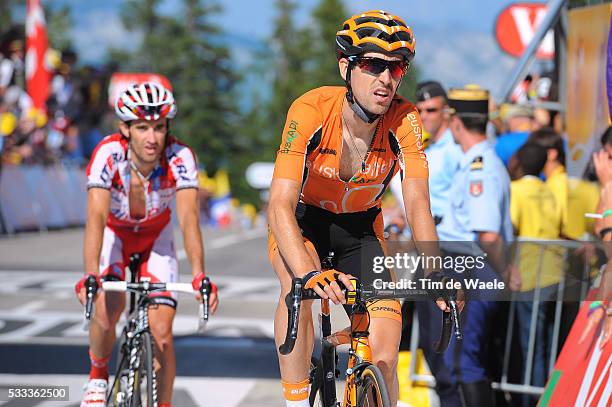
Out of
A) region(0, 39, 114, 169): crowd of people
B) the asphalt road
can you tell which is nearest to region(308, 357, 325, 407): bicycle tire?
the asphalt road

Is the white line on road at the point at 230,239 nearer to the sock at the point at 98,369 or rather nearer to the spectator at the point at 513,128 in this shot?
the spectator at the point at 513,128

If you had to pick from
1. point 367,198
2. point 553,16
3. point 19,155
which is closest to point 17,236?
point 19,155

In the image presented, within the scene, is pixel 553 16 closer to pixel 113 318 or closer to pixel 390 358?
pixel 113 318

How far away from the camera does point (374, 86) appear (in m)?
5.29

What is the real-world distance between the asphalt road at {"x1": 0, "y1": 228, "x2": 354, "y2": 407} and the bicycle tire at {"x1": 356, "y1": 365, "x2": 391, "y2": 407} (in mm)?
939

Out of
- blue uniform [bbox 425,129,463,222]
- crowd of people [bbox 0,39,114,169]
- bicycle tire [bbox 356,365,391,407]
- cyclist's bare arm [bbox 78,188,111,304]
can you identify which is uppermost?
crowd of people [bbox 0,39,114,169]

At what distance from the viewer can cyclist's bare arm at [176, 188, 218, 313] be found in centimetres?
692

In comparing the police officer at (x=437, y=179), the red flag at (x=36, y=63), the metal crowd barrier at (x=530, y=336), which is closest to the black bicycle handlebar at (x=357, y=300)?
the police officer at (x=437, y=179)

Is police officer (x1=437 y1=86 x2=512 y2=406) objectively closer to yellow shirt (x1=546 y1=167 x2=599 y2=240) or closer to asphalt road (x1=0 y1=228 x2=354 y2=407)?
yellow shirt (x1=546 y1=167 x2=599 y2=240)

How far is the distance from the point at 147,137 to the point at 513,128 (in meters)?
5.11

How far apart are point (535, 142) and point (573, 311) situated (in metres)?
1.74

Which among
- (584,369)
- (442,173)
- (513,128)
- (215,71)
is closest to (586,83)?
(442,173)

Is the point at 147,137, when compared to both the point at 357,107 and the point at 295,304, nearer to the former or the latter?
the point at 357,107

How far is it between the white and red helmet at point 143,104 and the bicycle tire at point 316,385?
204cm
